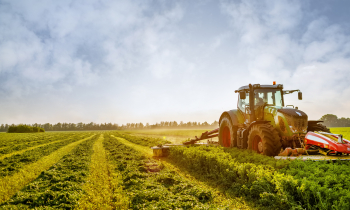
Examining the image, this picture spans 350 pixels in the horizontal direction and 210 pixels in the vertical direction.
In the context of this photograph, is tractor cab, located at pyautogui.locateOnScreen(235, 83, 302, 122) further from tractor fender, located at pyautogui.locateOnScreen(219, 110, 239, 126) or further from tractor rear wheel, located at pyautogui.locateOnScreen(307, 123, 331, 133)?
tractor rear wheel, located at pyautogui.locateOnScreen(307, 123, 331, 133)

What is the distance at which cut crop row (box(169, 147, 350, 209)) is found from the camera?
13.7 feet

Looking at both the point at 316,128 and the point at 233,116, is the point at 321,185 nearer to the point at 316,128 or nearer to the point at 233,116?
the point at 316,128

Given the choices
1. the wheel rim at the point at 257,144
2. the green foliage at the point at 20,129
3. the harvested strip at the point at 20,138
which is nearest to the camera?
the wheel rim at the point at 257,144

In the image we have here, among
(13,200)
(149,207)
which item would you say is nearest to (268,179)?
(149,207)

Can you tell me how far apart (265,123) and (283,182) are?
13.4 feet

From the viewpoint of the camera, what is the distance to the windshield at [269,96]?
1010cm

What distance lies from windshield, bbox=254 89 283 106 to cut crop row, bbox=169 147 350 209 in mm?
3673

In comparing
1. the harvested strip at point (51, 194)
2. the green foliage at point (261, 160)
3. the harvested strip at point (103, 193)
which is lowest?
the harvested strip at point (103, 193)

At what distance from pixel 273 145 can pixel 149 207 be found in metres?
4.92

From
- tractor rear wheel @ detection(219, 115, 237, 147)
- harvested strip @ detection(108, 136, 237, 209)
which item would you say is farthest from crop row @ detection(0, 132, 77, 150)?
tractor rear wheel @ detection(219, 115, 237, 147)

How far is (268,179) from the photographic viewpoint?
5.39 m

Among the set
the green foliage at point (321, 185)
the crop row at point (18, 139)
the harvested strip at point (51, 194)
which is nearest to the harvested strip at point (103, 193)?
the harvested strip at point (51, 194)

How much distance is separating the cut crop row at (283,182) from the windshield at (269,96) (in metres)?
3.67

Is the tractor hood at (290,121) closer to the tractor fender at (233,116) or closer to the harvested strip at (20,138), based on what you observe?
the tractor fender at (233,116)
